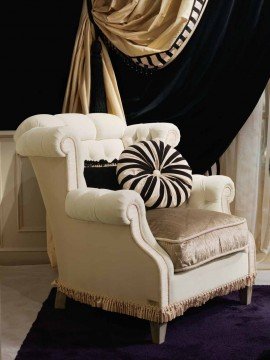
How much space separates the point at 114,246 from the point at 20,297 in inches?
32.7

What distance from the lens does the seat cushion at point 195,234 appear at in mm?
2375

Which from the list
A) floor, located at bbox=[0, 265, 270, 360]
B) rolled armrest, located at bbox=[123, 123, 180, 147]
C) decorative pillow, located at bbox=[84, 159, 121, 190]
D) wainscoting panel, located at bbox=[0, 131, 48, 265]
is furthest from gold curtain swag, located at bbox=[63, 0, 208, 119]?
floor, located at bbox=[0, 265, 270, 360]

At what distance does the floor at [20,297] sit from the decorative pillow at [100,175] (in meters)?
0.67

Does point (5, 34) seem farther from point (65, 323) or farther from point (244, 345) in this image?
point (244, 345)

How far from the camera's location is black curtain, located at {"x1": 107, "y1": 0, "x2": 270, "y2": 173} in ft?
11.4

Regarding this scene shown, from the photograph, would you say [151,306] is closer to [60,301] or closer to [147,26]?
[60,301]

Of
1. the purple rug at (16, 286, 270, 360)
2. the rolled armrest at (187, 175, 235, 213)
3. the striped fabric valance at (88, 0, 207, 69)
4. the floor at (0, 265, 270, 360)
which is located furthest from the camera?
the striped fabric valance at (88, 0, 207, 69)

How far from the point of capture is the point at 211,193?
2957mm

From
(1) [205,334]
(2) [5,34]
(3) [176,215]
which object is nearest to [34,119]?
(3) [176,215]

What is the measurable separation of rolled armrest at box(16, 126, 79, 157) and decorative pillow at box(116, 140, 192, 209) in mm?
364

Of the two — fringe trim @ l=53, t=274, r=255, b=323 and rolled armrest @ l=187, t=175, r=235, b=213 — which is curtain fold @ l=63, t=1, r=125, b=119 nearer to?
rolled armrest @ l=187, t=175, r=235, b=213

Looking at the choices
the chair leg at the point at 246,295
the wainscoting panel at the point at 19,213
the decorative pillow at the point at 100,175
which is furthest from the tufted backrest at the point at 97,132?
the chair leg at the point at 246,295

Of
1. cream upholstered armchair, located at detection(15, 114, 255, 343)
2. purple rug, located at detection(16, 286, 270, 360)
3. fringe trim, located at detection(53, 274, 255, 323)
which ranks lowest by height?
purple rug, located at detection(16, 286, 270, 360)

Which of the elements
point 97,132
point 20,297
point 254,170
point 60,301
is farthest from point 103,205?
point 254,170
